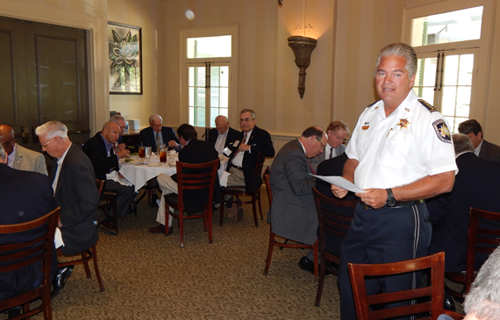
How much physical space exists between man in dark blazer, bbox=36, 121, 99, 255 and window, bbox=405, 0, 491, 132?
449 cm

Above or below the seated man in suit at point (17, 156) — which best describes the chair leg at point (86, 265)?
below

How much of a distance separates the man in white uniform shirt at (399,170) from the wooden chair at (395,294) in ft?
1.23

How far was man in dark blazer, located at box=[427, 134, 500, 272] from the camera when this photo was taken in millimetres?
2652

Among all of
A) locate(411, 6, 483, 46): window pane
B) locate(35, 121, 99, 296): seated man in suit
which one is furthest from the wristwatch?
locate(411, 6, 483, 46): window pane

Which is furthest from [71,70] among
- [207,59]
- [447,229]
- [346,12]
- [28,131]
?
[447,229]

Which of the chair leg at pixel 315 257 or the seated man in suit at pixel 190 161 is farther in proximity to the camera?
the seated man in suit at pixel 190 161

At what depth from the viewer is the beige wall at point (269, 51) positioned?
6156 millimetres

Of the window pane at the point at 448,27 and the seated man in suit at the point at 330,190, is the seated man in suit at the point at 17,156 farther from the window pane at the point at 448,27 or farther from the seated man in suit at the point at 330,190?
the window pane at the point at 448,27

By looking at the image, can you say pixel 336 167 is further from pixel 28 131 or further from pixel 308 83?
pixel 28 131

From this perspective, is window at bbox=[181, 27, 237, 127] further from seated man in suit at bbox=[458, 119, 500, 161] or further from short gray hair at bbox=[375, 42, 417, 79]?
short gray hair at bbox=[375, 42, 417, 79]

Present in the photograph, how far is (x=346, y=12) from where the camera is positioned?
6.54 meters

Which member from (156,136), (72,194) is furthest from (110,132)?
(72,194)

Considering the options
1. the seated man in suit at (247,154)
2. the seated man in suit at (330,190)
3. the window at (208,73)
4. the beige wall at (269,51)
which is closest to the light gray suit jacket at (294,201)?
the seated man in suit at (330,190)

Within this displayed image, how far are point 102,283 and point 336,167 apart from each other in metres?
2.18
